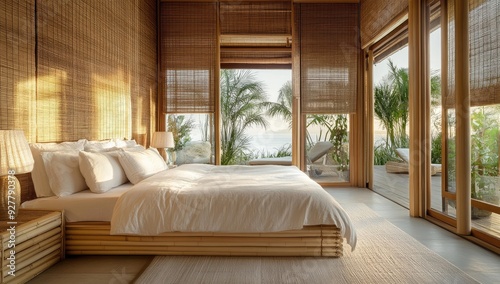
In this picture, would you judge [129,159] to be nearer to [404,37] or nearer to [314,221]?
[314,221]

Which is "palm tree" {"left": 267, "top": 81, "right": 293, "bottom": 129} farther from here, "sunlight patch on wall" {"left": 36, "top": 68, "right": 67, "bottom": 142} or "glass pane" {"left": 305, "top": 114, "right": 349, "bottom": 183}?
"sunlight patch on wall" {"left": 36, "top": 68, "right": 67, "bottom": 142}

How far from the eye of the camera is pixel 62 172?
2.65 m

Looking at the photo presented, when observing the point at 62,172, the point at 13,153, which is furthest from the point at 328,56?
the point at 13,153

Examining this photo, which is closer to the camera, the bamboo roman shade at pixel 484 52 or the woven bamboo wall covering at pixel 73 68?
the woven bamboo wall covering at pixel 73 68

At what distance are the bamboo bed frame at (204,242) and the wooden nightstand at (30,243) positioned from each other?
156 millimetres

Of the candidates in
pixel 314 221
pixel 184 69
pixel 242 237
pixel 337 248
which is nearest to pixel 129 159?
pixel 242 237

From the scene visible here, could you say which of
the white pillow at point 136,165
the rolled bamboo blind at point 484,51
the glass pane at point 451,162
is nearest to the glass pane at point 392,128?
the glass pane at point 451,162

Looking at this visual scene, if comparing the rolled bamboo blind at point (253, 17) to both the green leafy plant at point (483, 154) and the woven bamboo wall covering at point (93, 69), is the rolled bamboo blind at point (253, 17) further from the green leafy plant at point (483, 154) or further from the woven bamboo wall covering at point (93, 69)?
the green leafy plant at point (483, 154)

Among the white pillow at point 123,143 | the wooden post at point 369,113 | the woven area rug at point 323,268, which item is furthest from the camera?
the wooden post at point 369,113

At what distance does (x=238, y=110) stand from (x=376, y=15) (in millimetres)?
3029

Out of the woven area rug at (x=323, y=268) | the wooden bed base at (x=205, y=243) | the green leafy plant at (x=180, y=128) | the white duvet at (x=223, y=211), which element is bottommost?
the woven area rug at (x=323, y=268)

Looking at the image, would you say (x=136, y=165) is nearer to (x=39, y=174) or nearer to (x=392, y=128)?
(x=39, y=174)

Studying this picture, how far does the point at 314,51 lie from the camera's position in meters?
5.62

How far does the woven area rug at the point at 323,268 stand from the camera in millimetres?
2209
